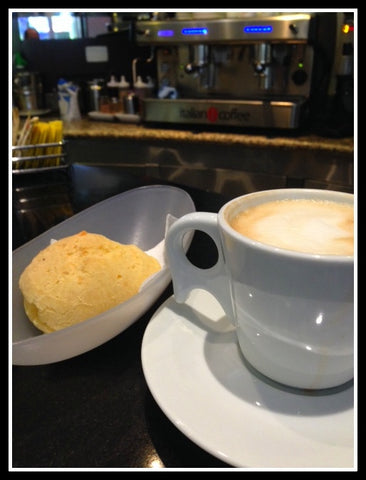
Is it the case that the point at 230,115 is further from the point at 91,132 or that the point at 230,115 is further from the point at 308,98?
the point at 91,132

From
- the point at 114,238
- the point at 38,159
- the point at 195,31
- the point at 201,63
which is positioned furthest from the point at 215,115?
the point at 114,238

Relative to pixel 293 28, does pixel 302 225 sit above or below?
below

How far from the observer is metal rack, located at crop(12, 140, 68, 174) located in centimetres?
110

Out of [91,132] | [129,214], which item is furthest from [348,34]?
[129,214]

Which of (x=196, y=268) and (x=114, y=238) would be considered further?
(x=114, y=238)

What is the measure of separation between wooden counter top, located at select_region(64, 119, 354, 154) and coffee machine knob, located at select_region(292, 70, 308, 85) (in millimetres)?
272

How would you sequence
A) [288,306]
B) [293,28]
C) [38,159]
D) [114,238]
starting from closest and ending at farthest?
[288,306] → [114,238] → [38,159] → [293,28]

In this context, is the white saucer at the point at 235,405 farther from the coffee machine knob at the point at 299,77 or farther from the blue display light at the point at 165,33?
the blue display light at the point at 165,33

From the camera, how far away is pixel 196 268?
0.46 metres

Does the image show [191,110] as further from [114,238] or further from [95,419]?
[95,419]

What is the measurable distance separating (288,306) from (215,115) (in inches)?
68.5

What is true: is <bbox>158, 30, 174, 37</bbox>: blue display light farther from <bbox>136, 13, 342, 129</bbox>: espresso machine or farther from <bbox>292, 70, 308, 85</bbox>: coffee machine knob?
<bbox>292, 70, 308, 85</bbox>: coffee machine knob

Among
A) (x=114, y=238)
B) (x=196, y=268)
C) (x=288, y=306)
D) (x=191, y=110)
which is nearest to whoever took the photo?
(x=288, y=306)

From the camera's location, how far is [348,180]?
1.74m
